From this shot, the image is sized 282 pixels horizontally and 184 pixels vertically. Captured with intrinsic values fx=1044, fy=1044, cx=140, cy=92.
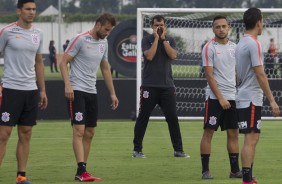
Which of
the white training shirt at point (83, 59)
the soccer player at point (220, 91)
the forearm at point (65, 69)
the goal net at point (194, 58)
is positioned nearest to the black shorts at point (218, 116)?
the soccer player at point (220, 91)

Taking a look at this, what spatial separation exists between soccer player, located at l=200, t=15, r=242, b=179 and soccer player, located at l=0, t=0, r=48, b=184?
2123 mm

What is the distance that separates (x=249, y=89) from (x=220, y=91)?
4.21 ft

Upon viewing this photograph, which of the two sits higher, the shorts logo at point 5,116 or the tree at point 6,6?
the shorts logo at point 5,116

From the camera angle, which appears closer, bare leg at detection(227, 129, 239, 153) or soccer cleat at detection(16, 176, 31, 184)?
soccer cleat at detection(16, 176, 31, 184)

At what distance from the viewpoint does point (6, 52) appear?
11.4 meters

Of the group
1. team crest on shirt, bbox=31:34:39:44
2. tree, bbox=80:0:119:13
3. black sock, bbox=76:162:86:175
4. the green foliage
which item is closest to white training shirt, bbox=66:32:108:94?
team crest on shirt, bbox=31:34:39:44

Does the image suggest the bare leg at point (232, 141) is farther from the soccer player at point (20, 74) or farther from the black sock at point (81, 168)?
the soccer player at point (20, 74)

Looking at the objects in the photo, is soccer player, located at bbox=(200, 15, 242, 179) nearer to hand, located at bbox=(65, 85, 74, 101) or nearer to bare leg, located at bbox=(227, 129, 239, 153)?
bare leg, located at bbox=(227, 129, 239, 153)

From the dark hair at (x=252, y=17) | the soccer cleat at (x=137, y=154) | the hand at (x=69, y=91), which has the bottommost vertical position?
the soccer cleat at (x=137, y=154)

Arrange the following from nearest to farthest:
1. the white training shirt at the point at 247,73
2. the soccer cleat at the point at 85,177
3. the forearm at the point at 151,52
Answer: the white training shirt at the point at 247,73, the soccer cleat at the point at 85,177, the forearm at the point at 151,52

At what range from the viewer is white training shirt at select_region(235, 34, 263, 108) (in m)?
Answer: 10.9

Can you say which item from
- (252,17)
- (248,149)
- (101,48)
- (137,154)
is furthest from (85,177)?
(137,154)

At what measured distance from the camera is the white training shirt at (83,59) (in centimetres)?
1224

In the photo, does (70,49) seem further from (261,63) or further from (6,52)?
(261,63)
